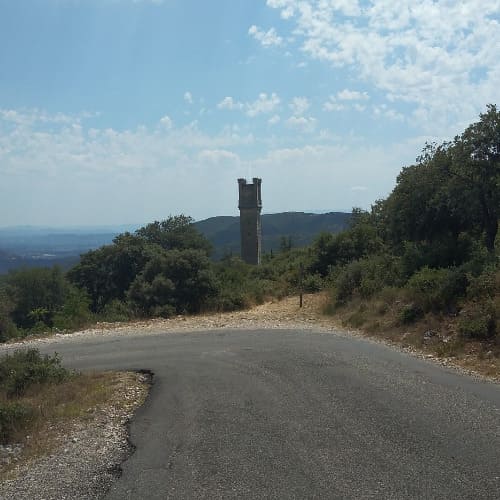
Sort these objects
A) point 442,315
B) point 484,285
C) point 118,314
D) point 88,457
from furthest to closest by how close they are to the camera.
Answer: point 118,314, point 442,315, point 484,285, point 88,457

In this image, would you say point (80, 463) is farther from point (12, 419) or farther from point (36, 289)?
point (36, 289)

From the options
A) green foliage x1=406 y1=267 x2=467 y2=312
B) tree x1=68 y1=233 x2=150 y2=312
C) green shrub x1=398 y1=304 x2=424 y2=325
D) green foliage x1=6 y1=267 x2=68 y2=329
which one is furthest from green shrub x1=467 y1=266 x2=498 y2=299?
green foliage x1=6 y1=267 x2=68 y2=329

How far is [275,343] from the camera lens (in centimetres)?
1317

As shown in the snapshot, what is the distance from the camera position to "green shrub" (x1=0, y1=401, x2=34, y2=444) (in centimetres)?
780

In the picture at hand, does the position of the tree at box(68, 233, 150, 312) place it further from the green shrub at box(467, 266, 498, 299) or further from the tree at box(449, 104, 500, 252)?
the green shrub at box(467, 266, 498, 299)

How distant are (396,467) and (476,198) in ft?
36.1

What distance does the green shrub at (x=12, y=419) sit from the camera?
7.80 meters

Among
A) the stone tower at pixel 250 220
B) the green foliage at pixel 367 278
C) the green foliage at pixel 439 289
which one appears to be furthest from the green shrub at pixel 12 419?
the stone tower at pixel 250 220

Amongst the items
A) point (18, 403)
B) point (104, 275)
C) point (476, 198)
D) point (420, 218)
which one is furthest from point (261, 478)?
point (104, 275)

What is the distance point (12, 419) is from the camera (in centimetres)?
798

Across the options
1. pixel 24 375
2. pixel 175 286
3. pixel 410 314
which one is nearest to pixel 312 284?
pixel 175 286

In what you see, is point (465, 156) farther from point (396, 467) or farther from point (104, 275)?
point (104, 275)

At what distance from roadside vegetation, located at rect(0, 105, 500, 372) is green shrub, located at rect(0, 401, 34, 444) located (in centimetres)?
810

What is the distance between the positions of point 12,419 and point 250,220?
4710cm
